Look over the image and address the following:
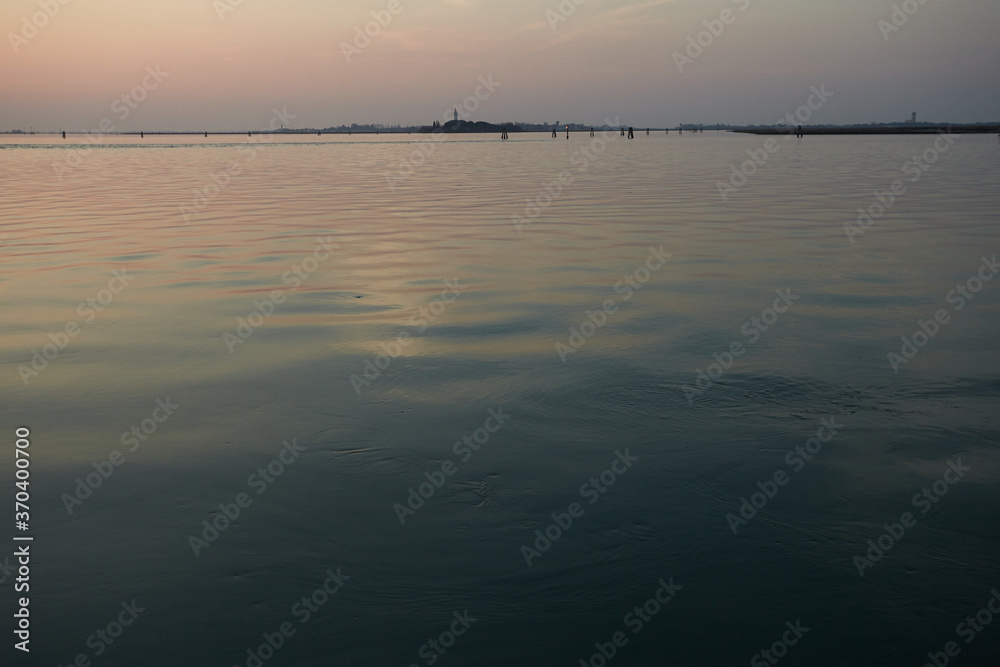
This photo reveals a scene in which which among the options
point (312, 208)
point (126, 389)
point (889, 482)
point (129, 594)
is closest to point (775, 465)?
point (889, 482)

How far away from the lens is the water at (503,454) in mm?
4105

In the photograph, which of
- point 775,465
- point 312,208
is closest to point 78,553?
point 775,465

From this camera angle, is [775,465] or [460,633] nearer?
[460,633]

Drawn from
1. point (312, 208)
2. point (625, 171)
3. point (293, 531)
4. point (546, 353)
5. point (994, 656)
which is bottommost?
point (625, 171)

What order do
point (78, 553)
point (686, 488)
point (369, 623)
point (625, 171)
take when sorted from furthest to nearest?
point (625, 171) → point (686, 488) → point (78, 553) → point (369, 623)

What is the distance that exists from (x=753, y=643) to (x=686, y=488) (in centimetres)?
168

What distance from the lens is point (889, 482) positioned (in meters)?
5.64

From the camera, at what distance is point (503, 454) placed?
622cm

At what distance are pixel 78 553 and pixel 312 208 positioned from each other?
22795 millimetres

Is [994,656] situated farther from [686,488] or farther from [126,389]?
[126,389]

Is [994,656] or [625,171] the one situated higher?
[994,656]

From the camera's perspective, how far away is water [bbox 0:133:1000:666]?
4105 millimetres

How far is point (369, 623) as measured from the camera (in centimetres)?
409

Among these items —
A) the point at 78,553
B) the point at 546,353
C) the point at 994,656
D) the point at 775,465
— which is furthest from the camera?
the point at 546,353
